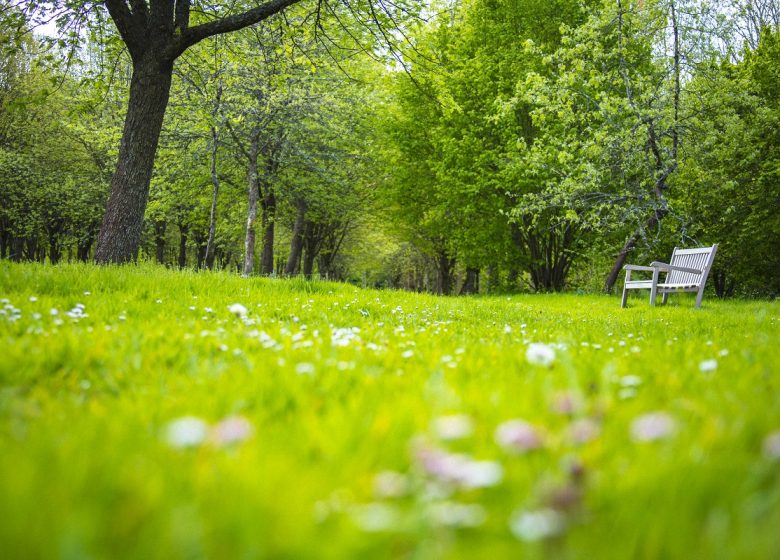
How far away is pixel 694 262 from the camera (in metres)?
11.6

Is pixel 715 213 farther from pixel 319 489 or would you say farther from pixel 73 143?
pixel 73 143

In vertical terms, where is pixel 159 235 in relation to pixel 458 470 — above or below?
above

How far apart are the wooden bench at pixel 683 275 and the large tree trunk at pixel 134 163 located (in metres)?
10.6

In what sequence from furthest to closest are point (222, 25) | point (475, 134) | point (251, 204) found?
point (475, 134)
point (251, 204)
point (222, 25)

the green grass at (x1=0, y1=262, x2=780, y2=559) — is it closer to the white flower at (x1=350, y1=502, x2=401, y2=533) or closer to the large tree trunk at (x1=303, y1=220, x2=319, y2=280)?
the white flower at (x1=350, y1=502, x2=401, y2=533)

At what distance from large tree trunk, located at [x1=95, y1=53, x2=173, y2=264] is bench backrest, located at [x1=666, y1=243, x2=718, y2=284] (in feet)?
38.7

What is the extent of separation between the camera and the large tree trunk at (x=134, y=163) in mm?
8344

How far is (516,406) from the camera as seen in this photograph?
1637 millimetres

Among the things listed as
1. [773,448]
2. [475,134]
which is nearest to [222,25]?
[773,448]

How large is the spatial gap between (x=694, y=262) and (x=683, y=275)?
45cm

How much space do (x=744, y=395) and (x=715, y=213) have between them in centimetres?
2231

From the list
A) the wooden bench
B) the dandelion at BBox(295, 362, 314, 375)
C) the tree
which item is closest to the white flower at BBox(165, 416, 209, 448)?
the dandelion at BBox(295, 362, 314, 375)

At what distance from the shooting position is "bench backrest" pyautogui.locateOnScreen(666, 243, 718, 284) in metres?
10.7

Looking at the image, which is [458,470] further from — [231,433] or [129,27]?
[129,27]
